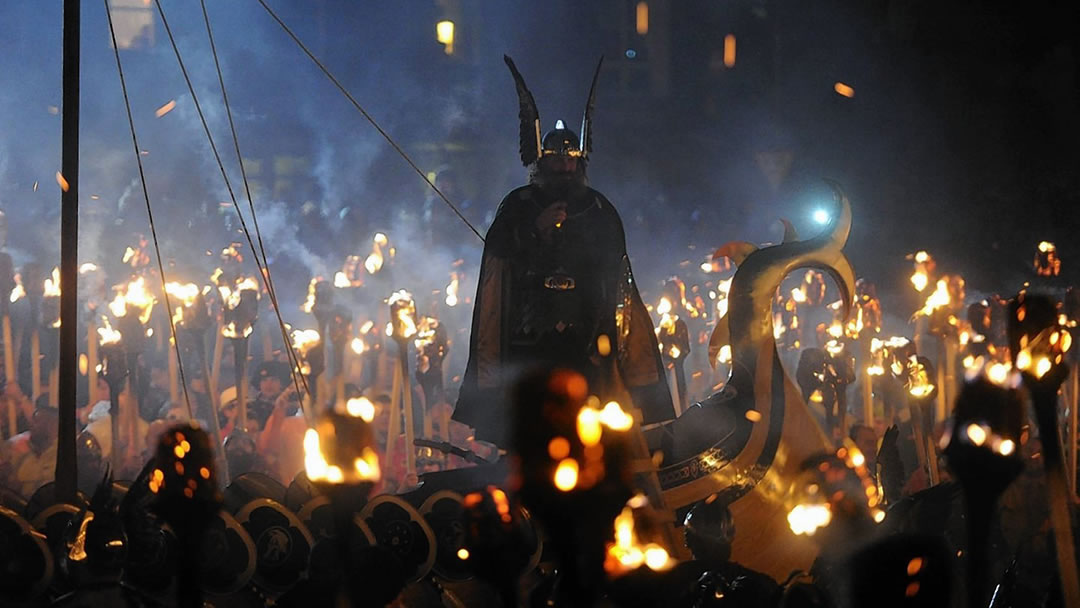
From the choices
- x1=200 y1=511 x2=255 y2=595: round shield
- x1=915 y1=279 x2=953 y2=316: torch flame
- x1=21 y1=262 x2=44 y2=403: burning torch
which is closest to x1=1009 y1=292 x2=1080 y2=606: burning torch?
x1=200 y1=511 x2=255 y2=595: round shield

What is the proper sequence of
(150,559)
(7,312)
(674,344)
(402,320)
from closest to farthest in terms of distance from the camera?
(150,559) < (402,320) < (674,344) < (7,312)

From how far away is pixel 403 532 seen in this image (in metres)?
6.51

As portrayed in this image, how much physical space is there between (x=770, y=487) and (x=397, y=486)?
5.13m

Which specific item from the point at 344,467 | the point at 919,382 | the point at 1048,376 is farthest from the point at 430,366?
the point at 344,467

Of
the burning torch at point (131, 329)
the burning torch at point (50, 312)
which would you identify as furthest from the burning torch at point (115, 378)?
the burning torch at point (50, 312)

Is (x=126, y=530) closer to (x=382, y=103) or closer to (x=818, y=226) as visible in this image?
(x=818, y=226)

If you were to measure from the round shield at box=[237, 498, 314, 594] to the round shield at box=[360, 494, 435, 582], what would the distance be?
1.39ft

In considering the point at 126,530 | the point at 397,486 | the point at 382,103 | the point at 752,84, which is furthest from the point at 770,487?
the point at 382,103

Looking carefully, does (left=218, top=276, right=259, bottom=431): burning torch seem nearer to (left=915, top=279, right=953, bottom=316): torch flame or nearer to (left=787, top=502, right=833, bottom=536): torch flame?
(left=915, top=279, right=953, bottom=316): torch flame

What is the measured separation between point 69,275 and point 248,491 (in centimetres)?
202

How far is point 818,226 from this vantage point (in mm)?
7887

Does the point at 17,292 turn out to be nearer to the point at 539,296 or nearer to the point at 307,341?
the point at 307,341

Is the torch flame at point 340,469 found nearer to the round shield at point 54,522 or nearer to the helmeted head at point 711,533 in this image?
the helmeted head at point 711,533

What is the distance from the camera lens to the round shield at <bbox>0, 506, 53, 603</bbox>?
585cm
